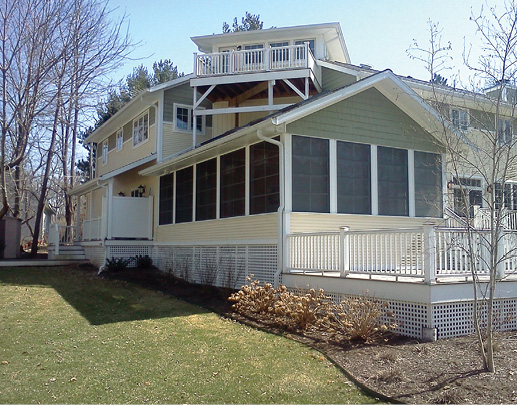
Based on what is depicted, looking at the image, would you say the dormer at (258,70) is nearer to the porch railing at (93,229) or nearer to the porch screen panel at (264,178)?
the porch screen panel at (264,178)

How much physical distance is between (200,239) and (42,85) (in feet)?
28.3

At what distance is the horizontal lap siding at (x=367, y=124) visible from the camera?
36.8ft

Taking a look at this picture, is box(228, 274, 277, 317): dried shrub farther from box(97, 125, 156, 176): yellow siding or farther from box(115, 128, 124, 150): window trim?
box(115, 128, 124, 150): window trim

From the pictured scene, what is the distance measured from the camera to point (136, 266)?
645 inches

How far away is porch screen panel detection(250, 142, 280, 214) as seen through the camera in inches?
435

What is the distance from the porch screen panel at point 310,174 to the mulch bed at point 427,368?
3371mm

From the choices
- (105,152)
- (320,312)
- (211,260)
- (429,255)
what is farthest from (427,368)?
(105,152)

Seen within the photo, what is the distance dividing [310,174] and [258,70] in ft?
19.7

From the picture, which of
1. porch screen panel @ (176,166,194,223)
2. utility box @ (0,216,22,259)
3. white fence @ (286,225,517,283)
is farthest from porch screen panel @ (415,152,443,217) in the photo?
utility box @ (0,216,22,259)

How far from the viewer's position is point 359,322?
7262 mm

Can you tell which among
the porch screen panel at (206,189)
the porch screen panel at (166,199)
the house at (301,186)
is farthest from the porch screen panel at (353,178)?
the porch screen panel at (166,199)

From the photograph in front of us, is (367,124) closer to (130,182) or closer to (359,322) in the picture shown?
(359,322)

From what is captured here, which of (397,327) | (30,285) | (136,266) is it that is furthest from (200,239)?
(397,327)

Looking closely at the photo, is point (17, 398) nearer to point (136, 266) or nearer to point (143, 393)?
point (143, 393)
